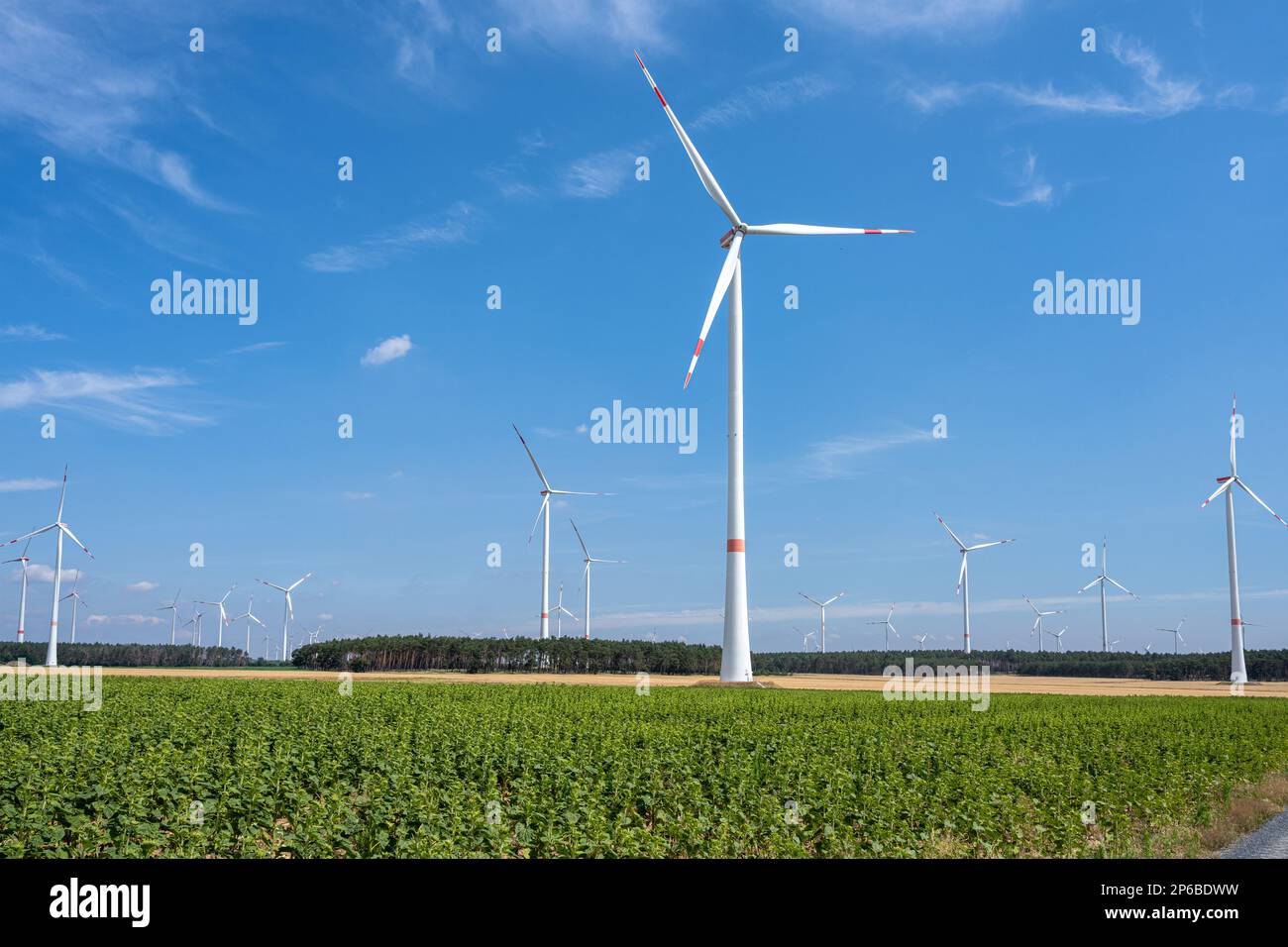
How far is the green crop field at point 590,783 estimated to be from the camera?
16281 mm

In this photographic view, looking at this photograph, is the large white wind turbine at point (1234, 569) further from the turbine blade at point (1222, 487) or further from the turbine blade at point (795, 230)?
the turbine blade at point (795, 230)

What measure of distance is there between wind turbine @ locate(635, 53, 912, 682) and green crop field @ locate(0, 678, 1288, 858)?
1214 inches

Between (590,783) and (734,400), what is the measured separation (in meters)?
51.4

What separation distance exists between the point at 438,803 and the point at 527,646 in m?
110

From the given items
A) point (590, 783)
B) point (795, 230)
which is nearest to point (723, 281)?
point (795, 230)

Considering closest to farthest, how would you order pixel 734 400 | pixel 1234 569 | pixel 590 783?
pixel 590 783
pixel 734 400
pixel 1234 569

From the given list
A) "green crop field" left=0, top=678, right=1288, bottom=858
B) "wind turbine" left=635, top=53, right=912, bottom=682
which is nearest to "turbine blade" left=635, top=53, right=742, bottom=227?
"wind turbine" left=635, top=53, right=912, bottom=682

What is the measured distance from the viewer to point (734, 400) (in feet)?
231

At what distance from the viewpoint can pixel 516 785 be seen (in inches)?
775

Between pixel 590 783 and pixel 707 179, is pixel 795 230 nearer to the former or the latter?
pixel 707 179

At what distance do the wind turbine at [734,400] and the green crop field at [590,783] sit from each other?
30.8m
